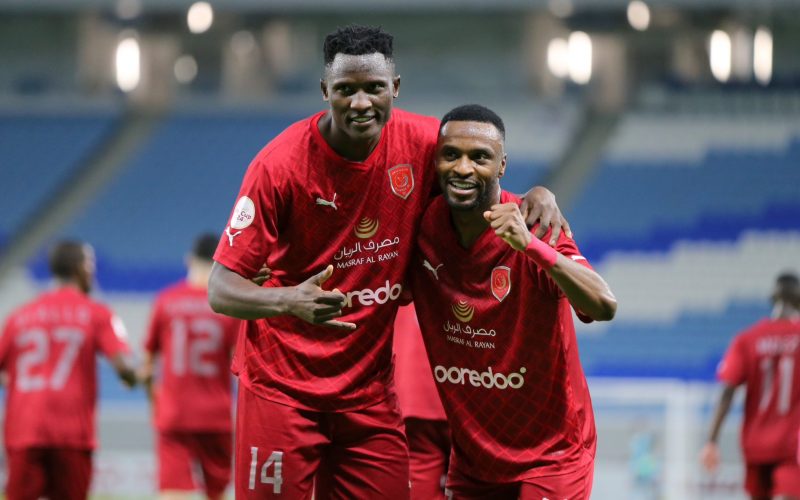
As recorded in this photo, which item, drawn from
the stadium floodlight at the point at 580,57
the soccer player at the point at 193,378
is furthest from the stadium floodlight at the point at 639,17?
the soccer player at the point at 193,378

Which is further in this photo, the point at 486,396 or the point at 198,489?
the point at 198,489

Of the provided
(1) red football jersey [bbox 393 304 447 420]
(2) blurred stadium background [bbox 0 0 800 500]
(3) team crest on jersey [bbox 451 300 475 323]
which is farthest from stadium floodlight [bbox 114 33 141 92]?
(3) team crest on jersey [bbox 451 300 475 323]

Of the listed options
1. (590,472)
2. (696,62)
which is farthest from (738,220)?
(590,472)

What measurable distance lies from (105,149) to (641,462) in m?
16.0

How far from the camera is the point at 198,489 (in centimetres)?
959

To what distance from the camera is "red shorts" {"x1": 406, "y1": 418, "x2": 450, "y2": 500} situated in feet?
19.6

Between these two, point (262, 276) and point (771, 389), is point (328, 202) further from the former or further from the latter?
point (771, 389)

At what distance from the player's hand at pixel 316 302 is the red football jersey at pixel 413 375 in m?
1.87

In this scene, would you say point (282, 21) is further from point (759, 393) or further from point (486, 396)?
point (486, 396)

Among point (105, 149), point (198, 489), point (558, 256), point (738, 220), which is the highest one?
point (105, 149)

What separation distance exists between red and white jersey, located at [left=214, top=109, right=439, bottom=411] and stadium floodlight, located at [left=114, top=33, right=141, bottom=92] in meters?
22.5

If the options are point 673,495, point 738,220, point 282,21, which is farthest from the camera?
point 282,21

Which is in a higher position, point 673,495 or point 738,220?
point 738,220

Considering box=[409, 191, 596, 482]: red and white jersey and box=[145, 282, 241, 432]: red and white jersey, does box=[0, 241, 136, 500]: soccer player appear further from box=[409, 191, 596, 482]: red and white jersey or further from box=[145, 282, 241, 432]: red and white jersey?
box=[409, 191, 596, 482]: red and white jersey
